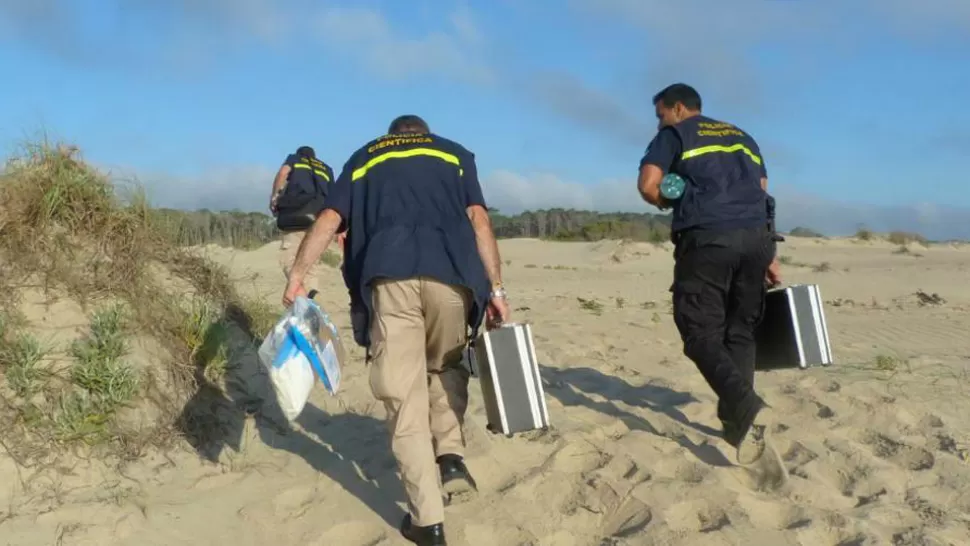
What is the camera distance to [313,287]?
7.15 meters

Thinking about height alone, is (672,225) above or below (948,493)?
above

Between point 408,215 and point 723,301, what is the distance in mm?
1977

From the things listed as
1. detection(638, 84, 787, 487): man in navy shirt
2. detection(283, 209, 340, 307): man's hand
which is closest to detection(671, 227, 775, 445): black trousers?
detection(638, 84, 787, 487): man in navy shirt

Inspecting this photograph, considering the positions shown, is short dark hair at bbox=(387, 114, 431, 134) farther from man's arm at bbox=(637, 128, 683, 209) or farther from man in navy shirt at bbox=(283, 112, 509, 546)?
man's arm at bbox=(637, 128, 683, 209)

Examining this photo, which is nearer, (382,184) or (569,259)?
(382,184)

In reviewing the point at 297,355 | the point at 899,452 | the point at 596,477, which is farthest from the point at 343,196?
the point at 899,452

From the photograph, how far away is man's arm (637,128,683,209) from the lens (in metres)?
4.75

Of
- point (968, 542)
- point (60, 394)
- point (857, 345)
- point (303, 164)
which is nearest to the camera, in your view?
point (968, 542)

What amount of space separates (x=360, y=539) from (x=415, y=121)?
190cm

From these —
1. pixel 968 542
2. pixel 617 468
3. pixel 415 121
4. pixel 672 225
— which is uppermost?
pixel 415 121

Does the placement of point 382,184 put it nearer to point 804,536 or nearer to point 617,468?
point 617,468

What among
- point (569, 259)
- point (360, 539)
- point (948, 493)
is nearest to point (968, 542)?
point (948, 493)

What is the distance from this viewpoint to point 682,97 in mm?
4914

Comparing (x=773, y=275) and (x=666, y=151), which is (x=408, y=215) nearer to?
(x=666, y=151)
